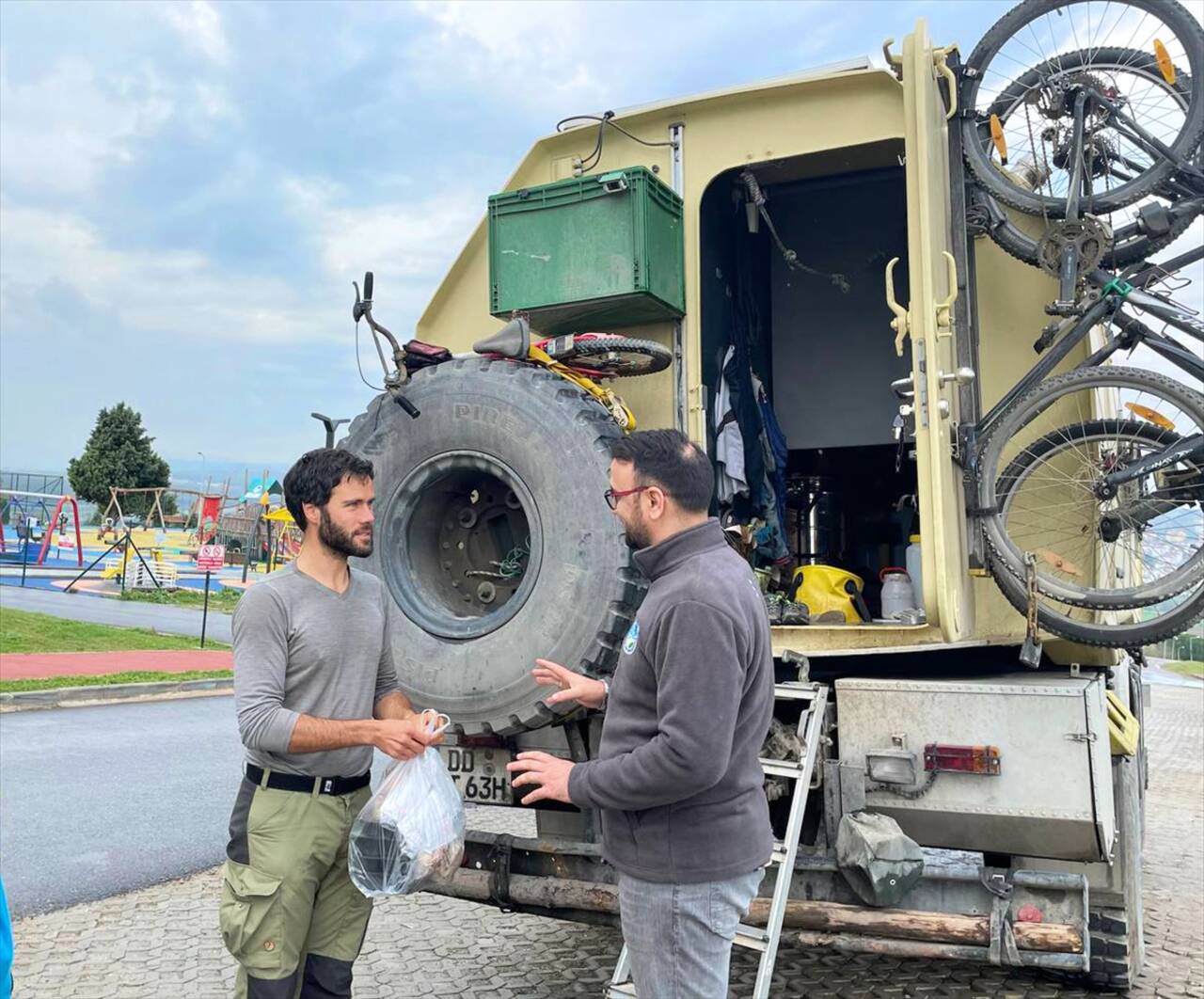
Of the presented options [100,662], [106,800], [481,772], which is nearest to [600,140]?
[481,772]

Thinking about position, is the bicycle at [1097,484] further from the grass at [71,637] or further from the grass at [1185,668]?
the grass at [1185,668]

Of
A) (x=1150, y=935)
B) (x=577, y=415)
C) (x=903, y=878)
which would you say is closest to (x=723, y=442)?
(x=577, y=415)

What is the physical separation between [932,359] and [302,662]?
2199 mm

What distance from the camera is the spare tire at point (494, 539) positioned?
326 centimetres

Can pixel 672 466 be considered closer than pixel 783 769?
Yes

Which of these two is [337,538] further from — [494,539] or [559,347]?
[559,347]

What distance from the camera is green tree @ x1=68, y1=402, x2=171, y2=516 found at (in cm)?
3906

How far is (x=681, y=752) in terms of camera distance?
79.6 inches

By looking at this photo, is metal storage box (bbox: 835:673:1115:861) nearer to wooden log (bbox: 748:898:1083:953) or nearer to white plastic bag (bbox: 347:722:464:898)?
wooden log (bbox: 748:898:1083:953)

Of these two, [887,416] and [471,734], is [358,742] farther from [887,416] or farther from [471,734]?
[887,416]

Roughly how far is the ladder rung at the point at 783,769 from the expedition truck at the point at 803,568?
18 centimetres

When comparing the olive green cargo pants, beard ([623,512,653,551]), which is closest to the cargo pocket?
the olive green cargo pants

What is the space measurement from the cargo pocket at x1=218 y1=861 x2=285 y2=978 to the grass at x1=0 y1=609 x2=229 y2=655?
1336 centimetres

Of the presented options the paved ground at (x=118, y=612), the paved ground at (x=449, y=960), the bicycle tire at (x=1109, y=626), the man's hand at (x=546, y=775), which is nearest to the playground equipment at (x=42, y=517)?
the paved ground at (x=118, y=612)
